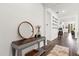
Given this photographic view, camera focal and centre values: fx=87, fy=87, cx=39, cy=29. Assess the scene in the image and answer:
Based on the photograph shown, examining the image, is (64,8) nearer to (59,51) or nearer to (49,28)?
(49,28)

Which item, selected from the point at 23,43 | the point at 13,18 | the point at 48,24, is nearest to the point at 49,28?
the point at 48,24

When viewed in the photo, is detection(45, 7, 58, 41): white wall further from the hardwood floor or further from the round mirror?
the round mirror

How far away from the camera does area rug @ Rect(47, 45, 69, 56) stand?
1.46 metres

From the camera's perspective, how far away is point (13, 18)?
1.33m

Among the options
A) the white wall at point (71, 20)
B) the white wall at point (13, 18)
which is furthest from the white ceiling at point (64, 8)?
the white wall at point (13, 18)

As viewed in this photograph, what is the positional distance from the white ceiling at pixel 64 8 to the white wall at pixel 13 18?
188 mm

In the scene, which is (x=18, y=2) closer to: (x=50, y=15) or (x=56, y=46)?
(x=50, y=15)

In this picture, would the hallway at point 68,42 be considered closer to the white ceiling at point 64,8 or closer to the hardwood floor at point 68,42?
the hardwood floor at point 68,42

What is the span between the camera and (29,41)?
1.50 meters

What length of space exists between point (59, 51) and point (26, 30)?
69 centimetres

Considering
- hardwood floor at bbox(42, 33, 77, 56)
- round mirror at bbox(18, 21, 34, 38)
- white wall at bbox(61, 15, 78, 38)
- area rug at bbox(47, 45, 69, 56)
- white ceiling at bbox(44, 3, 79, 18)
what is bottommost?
area rug at bbox(47, 45, 69, 56)

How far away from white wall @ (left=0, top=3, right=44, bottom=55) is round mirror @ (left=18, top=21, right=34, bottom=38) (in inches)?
2.7

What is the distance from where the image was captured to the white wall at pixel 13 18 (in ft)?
4.09

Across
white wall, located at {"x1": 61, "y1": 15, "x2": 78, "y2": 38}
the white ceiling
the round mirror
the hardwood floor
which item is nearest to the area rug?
the hardwood floor
